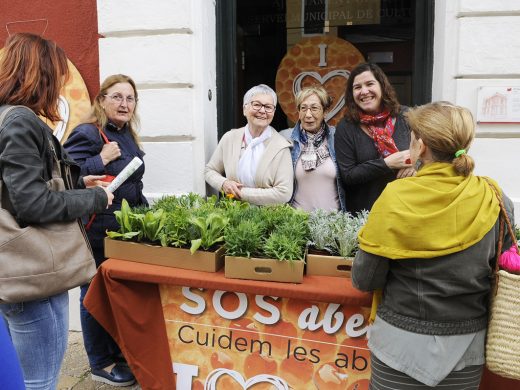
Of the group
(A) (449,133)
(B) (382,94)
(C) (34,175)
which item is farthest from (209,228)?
(B) (382,94)

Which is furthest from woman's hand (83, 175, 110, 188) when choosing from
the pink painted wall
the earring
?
the pink painted wall

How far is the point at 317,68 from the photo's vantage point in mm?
5297

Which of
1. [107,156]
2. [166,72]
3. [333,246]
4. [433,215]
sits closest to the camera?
[433,215]

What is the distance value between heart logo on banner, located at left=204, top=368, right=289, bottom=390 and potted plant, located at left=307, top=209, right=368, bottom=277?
1.84 ft

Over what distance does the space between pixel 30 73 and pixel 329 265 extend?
5.00ft

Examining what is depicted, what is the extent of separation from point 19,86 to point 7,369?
1272 mm

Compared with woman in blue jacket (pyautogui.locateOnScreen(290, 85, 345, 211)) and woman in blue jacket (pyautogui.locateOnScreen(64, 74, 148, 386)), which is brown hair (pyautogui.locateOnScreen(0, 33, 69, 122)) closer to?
woman in blue jacket (pyautogui.locateOnScreen(64, 74, 148, 386))

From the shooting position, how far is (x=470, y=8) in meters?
3.18

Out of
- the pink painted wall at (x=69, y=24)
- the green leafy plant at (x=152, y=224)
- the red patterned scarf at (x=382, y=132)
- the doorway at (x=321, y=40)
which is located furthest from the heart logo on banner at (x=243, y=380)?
the doorway at (x=321, y=40)

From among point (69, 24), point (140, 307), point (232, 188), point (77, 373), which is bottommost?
point (77, 373)

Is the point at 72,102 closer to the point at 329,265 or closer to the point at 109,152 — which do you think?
the point at 109,152

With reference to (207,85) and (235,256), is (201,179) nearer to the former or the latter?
(207,85)

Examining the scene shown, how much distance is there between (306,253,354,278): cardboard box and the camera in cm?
217

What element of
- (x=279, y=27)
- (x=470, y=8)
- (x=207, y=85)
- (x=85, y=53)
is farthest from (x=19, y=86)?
(x=279, y=27)
